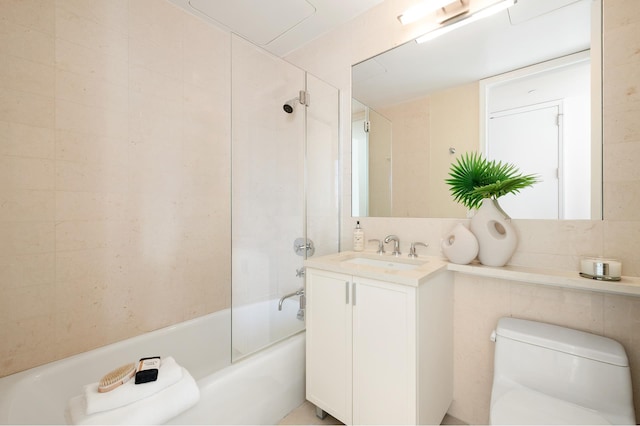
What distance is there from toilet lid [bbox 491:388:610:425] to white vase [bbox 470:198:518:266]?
0.52m

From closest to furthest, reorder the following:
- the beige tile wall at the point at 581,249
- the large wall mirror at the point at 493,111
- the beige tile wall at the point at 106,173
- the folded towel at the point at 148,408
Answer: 1. the folded towel at the point at 148,408
2. the beige tile wall at the point at 581,249
3. the large wall mirror at the point at 493,111
4. the beige tile wall at the point at 106,173

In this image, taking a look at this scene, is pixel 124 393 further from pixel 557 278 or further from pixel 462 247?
pixel 557 278

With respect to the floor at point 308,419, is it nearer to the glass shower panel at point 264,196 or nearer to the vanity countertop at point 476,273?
the glass shower panel at point 264,196

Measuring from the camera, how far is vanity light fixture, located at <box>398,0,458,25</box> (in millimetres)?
1400

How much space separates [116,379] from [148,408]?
16cm

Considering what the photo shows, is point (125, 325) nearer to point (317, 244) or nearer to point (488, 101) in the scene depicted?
point (317, 244)

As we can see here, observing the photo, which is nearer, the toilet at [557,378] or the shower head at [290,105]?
the toilet at [557,378]

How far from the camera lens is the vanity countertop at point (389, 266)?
42.9 inches

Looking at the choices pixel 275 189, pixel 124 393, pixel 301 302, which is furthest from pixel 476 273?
pixel 124 393

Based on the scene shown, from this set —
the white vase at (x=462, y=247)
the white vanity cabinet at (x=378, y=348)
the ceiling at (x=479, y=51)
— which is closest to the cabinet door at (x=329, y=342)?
the white vanity cabinet at (x=378, y=348)

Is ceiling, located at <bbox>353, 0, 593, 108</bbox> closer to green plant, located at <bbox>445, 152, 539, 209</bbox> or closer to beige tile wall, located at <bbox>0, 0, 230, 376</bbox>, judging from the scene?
green plant, located at <bbox>445, 152, 539, 209</bbox>

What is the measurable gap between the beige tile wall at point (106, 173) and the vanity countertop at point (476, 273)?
1.02m

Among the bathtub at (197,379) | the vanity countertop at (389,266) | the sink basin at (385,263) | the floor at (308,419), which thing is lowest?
the floor at (308,419)

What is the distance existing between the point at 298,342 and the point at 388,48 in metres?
1.91
